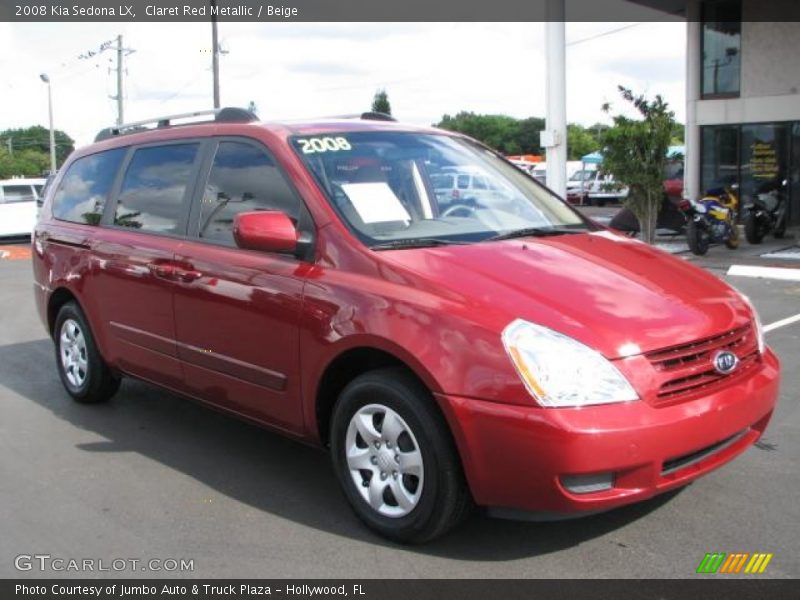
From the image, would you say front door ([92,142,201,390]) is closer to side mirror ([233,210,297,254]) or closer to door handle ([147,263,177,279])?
door handle ([147,263,177,279])

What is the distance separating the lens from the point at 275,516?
3926 millimetres

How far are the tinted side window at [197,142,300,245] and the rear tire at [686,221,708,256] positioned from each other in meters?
11.4

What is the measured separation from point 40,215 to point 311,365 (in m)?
3.64

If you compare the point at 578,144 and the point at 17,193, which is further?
the point at 578,144

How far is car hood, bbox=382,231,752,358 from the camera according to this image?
3.22 meters

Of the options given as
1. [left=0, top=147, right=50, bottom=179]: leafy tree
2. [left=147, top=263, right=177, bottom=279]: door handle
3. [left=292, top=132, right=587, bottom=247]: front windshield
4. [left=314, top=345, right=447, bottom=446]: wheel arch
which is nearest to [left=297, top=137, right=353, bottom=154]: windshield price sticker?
[left=292, top=132, right=587, bottom=247]: front windshield

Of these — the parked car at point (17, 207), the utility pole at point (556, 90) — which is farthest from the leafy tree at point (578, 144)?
the utility pole at point (556, 90)

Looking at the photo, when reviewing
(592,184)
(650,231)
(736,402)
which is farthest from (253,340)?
(592,184)

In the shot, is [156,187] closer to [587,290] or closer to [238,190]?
[238,190]

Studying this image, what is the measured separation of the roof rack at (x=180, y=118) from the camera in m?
4.70

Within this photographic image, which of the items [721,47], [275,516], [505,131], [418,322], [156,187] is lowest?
[275,516]

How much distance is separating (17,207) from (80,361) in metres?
18.6

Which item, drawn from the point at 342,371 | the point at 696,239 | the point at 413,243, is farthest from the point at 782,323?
the point at 696,239

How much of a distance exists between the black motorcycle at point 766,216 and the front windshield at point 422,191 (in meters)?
12.3
